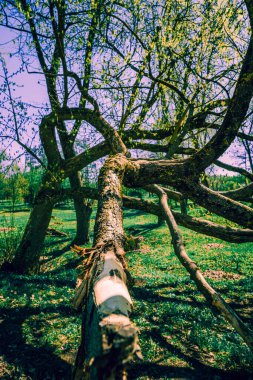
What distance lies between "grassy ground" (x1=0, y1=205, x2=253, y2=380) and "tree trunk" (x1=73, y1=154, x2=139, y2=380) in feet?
7.24

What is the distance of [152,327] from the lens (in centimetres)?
627

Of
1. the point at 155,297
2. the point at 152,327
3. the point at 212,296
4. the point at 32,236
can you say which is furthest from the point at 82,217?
the point at 212,296

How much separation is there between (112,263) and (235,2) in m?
7.59

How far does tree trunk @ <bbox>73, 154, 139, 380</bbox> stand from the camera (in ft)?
3.91

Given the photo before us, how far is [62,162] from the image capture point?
1022 centimetres

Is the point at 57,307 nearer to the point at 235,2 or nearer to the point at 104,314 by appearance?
the point at 104,314

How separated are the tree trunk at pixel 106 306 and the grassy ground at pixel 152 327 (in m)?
2.21

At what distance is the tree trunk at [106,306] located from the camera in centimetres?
119

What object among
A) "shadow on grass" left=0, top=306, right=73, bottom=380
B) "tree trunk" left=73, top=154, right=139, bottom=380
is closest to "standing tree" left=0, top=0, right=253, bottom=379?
"tree trunk" left=73, top=154, right=139, bottom=380

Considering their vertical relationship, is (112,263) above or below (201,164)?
below

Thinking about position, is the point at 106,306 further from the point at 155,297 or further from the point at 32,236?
the point at 32,236

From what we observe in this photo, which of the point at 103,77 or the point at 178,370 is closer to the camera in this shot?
the point at 178,370

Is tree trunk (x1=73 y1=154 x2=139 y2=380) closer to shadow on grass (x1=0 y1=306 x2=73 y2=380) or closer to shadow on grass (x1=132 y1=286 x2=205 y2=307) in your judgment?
shadow on grass (x1=0 y1=306 x2=73 y2=380)

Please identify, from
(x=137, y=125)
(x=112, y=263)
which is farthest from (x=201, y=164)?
(x=137, y=125)
